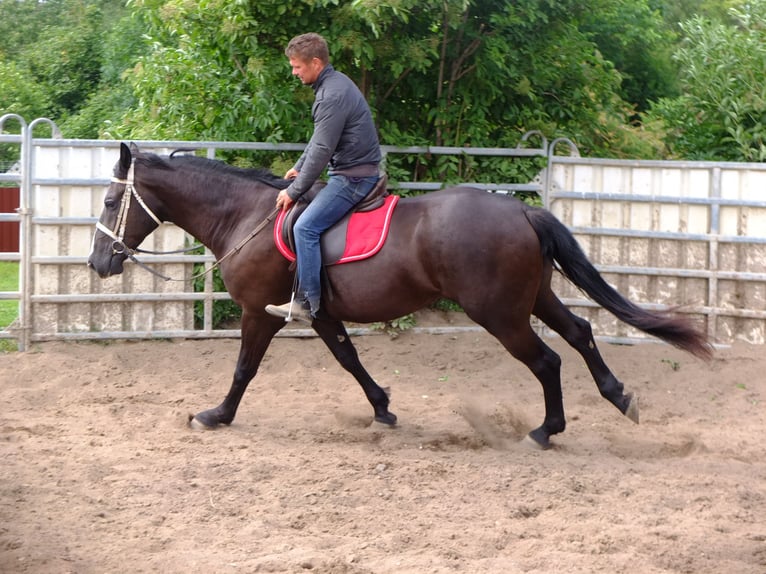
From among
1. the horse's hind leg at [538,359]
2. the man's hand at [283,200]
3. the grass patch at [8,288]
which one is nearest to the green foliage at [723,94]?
the horse's hind leg at [538,359]

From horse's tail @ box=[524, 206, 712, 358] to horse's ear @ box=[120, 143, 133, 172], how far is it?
2796 mm

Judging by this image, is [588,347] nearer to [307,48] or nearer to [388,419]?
[388,419]

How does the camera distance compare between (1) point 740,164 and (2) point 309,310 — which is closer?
(2) point 309,310

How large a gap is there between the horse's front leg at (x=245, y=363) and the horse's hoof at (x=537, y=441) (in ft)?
6.29

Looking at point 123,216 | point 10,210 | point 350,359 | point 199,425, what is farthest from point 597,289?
point 10,210

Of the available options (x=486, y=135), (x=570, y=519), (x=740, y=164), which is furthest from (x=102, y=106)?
(x=570, y=519)

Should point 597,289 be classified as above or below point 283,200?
below

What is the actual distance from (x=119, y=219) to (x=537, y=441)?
333 cm

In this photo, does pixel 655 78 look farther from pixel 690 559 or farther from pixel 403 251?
pixel 690 559

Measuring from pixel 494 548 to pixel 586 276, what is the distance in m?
2.50

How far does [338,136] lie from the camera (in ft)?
20.7

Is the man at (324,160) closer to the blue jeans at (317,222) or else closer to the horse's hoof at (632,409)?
the blue jeans at (317,222)

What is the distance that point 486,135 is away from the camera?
9805mm

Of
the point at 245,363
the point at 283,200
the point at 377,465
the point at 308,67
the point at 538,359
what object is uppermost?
the point at 308,67
